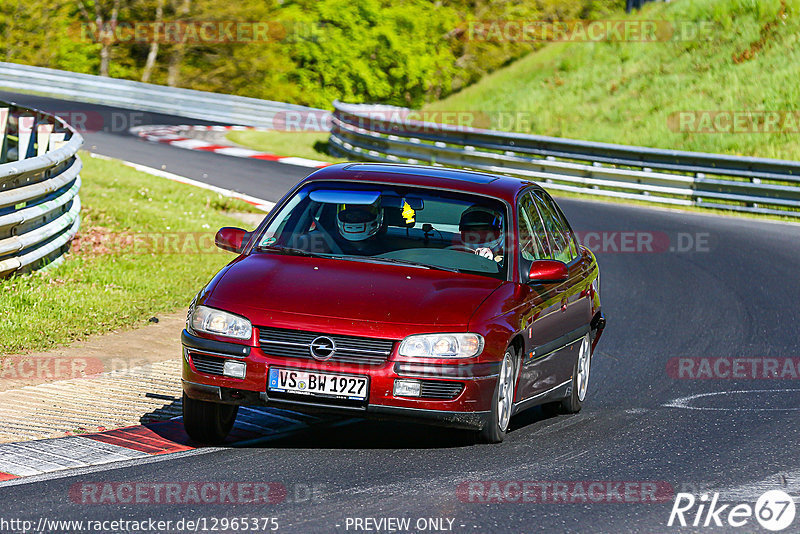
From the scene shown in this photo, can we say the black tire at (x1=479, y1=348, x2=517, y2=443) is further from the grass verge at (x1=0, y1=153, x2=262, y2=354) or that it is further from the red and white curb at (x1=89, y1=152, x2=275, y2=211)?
the red and white curb at (x1=89, y1=152, x2=275, y2=211)

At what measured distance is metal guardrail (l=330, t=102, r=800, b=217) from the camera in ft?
72.8

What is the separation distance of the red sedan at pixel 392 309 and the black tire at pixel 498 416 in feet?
0.04

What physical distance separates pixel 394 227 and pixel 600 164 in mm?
16826

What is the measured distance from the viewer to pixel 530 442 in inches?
288

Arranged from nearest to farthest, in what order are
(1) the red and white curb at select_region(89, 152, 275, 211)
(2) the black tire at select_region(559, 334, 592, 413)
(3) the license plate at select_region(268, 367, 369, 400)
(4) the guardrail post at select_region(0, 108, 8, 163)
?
(3) the license plate at select_region(268, 367, 369, 400) < (2) the black tire at select_region(559, 334, 592, 413) < (4) the guardrail post at select_region(0, 108, 8, 163) < (1) the red and white curb at select_region(89, 152, 275, 211)

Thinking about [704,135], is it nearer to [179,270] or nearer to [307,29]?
[179,270]

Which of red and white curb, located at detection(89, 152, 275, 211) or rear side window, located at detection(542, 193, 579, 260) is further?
red and white curb, located at detection(89, 152, 275, 211)

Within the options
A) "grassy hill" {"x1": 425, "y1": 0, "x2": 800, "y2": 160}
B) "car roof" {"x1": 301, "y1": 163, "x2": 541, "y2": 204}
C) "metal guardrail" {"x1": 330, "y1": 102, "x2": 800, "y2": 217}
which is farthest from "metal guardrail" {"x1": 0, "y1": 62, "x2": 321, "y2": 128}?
"car roof" {"x1": 301, "y1": 163, "x2": 541, "y2": 204}

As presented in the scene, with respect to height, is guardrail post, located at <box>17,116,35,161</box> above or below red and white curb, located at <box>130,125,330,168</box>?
above

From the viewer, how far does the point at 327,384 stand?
254 inches

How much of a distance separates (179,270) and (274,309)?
7043mm

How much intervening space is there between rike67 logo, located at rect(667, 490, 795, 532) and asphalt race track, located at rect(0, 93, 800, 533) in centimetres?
6

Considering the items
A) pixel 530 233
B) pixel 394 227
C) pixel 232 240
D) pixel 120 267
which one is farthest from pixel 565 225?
pixel 120 267

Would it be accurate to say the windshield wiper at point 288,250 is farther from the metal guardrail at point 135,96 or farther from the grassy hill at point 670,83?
the metal guardrail at point 135,96
